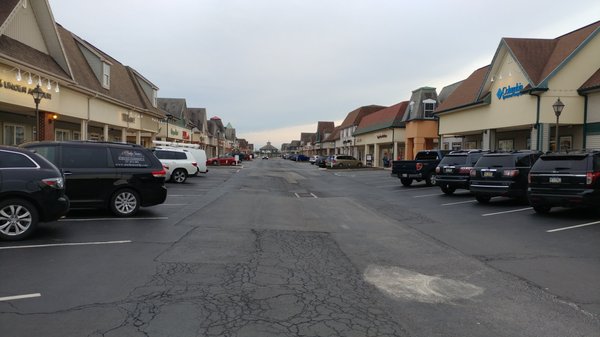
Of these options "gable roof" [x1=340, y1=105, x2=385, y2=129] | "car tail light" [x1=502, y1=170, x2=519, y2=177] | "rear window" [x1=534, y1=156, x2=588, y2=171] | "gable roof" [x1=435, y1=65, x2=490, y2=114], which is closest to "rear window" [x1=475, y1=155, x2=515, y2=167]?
"car tail light" [x1=502, y1=170, x2=519, y2=177]

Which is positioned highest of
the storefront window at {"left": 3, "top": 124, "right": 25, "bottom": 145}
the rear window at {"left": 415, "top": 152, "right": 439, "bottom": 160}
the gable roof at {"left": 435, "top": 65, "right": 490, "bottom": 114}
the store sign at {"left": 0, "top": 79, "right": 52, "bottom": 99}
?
the gable roof at {"left": 435, "top": 65, "right": 490, "bottom": 114}

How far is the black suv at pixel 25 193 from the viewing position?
7.57 m

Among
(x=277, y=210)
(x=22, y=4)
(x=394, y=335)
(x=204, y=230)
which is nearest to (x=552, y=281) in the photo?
(x=394, y=335)

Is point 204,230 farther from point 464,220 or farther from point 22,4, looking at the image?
point 22,4

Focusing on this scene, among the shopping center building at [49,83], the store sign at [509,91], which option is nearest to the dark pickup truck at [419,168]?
the store sign at [509,91]

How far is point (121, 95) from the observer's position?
2797 centimetres

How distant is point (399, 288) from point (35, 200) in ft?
21.9

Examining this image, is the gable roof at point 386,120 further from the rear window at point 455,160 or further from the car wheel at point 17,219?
the car wheel at point 17,219

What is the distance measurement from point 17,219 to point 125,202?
3.04 metres

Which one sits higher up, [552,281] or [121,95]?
[121,95]

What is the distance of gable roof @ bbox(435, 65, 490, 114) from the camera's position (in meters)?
28.9

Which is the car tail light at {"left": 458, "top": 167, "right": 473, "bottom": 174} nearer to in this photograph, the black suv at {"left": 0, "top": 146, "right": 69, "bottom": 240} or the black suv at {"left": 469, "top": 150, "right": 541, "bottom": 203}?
the black suv at {"left": 469, "top": 150, "right": 541, "bottom": 203}

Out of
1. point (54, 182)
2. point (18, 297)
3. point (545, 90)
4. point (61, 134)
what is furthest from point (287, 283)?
point (61, 134)

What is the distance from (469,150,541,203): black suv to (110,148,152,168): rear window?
10.6 m
